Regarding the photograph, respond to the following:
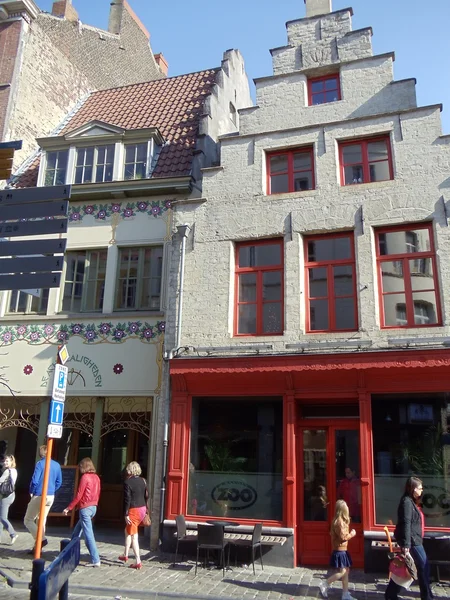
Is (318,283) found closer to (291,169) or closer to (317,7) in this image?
(291,169)

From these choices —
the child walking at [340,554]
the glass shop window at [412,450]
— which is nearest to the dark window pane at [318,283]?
the glass shop window at [412,450]

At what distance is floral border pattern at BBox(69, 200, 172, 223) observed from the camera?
13094 mm

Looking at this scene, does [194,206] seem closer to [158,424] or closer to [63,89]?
[158,424]

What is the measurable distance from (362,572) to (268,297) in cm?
520

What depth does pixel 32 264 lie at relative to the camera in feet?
24.6

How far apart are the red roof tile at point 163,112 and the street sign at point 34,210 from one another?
568 cm

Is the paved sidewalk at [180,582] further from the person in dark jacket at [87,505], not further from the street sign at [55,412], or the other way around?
the street sign at [55,412]

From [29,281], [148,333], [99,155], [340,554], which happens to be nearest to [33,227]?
[29,281]

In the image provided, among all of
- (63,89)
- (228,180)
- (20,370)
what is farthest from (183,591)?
(63,89)

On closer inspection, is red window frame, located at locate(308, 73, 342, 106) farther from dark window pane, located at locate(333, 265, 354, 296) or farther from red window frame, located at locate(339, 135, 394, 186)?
dark window pane, located at locate(333, 265, 354, 296)

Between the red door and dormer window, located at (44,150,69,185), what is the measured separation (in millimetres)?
9023

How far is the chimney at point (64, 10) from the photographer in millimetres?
20906

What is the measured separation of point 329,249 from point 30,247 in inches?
231

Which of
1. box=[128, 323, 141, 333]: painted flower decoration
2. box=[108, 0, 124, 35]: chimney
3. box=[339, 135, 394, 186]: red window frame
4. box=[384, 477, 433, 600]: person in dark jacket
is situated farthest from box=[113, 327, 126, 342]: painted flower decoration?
box=[108, 0, 124, 35]: chimney
